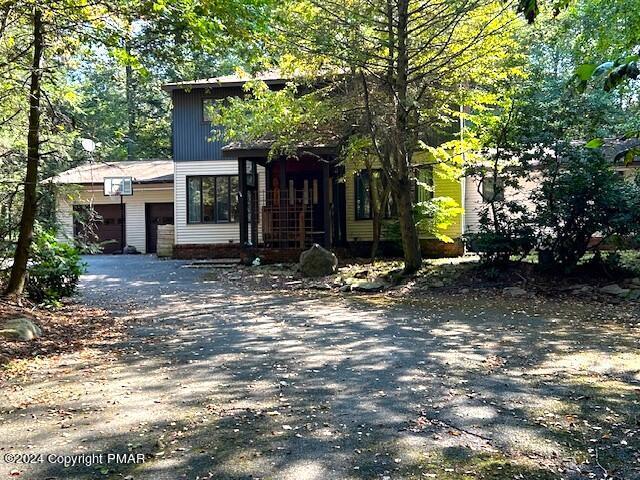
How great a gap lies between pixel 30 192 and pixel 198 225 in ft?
38.4

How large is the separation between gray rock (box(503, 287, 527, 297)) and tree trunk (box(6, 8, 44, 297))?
853cm

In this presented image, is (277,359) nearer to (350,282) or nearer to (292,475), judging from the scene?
(292,475)

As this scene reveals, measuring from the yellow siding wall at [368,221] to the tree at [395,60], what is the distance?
5.00 metres

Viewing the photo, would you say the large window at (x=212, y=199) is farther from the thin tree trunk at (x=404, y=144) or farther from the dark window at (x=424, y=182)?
the thin tree trunk at (x=404, y=144)

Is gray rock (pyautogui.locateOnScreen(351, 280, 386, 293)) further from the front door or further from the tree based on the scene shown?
the front door

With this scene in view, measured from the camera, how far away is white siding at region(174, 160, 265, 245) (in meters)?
20.4

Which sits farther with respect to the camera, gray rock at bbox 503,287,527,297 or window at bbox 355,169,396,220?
window at bbox 355,169,396,220

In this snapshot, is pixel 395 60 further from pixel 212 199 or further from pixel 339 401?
pixel 212 199

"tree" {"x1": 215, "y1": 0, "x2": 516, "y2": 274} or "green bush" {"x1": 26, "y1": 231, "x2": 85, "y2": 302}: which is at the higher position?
"tree" {"x1": 215, "y1": 0, "x2": 516, "y2": 274}

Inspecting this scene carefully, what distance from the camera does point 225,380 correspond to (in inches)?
206

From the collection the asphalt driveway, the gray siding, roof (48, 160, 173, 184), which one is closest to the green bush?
the asphalt driveway

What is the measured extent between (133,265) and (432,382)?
48.2ft

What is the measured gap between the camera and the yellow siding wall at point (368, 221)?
59.9 feet

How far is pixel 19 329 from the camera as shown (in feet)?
22.9
